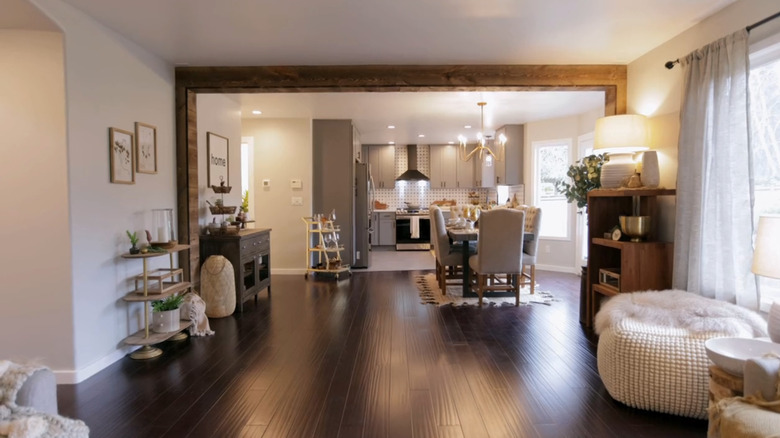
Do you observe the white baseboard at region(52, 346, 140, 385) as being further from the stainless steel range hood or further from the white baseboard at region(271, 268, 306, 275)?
the stainless steel range hood

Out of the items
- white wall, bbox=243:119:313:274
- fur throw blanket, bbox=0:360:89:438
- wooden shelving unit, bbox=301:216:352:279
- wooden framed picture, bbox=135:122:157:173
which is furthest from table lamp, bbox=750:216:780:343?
white wall, bbox=243:119:313:274

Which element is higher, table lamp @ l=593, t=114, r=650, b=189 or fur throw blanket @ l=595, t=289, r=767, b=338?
table lamp @ l=593, t=114, r=650, b=189

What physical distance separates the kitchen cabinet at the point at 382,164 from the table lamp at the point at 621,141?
240 inches

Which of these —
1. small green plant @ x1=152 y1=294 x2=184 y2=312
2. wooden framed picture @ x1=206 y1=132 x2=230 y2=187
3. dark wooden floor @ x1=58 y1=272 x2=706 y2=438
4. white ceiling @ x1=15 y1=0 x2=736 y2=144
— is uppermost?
white ceiling @ x1=15 y1=0 x2=736 y2=144

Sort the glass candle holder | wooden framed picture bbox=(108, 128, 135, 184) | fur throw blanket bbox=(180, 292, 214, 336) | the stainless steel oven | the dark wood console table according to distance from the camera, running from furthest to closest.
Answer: the stainless steel oven < the dark wood console table < fur throw blanket bbox=(180, 292, 214, 336) < the glass candle holder < wooden framed picture bbox=(108, 128, 135, 184)

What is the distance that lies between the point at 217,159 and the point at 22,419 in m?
3.59

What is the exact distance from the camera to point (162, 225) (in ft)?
10.4

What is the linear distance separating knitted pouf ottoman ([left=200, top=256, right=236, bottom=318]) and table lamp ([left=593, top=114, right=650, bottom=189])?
3597 millimetres

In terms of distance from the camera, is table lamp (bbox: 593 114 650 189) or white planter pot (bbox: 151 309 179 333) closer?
white planter pot (bbox: 151 309 179 333)

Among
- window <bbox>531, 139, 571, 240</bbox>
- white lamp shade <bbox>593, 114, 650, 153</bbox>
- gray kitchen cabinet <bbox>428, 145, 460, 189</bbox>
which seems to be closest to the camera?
white lamp shade <bbox>593, 114, 650, 153</bbox>

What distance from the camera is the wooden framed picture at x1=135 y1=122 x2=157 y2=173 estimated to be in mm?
3170

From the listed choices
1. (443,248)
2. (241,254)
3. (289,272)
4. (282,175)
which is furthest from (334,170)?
(241,254)

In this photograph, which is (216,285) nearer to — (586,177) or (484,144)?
(586,177)

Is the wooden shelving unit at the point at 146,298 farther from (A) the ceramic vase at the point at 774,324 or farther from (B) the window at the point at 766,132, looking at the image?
(B) the window at the point at 766,132
